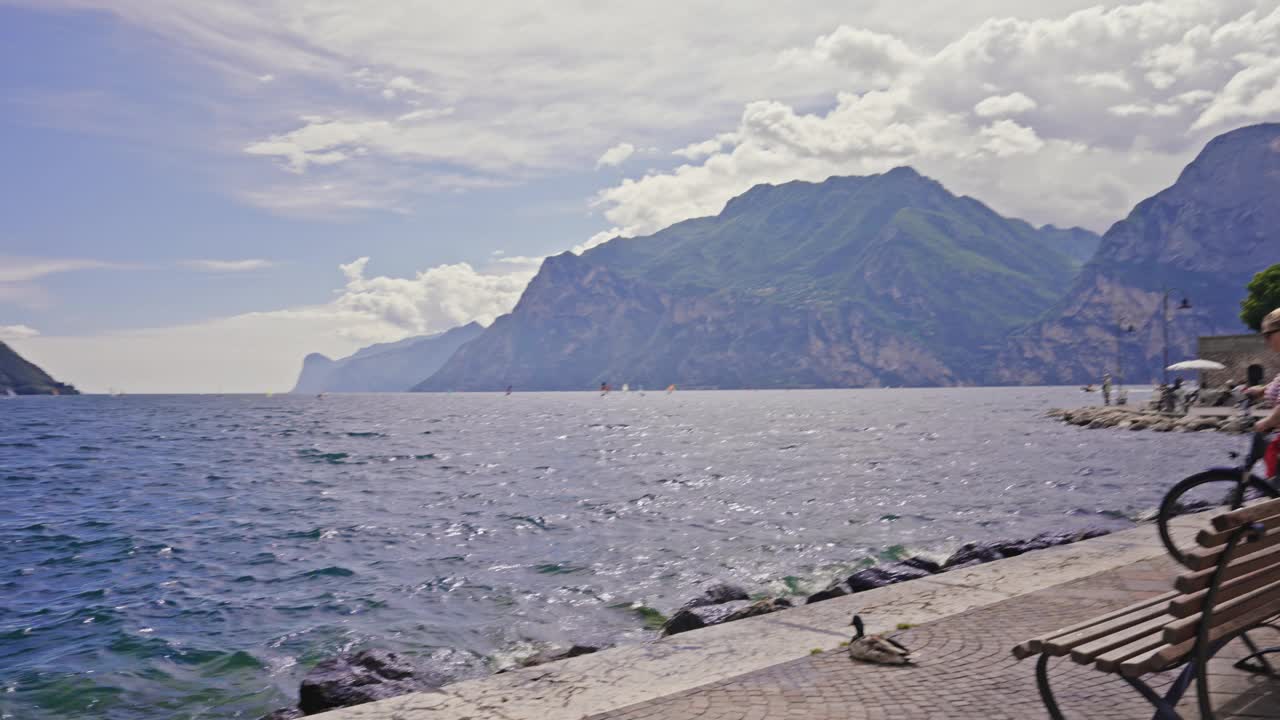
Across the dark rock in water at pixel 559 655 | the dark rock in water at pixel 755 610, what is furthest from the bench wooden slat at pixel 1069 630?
the dark rock in water at pixel 755 610

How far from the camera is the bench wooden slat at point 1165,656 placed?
357cm

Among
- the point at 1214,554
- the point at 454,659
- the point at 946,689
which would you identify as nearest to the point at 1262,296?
the point at 454,659

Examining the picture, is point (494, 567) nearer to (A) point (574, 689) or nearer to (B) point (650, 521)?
(B) point (650, 521)

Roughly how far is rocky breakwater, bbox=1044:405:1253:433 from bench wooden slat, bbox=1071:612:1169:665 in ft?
131

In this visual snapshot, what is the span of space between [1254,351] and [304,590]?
6523 cm

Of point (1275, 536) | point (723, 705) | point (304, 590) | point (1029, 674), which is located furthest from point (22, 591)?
point (1275, 536)

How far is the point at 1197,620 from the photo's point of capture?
147 inches

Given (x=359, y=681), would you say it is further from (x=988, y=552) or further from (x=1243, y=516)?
(x=988, y=552)

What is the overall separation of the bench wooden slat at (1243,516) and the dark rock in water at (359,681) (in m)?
6.49

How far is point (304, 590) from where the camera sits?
15.0 metres

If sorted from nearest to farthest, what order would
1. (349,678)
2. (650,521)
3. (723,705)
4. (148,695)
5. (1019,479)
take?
(723,705) < (349,678) < (148,695) < (650,521) < (1019,479)

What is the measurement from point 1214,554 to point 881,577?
25.7 feet

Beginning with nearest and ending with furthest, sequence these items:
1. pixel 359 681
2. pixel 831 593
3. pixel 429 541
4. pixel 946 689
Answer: pixel 946 689, pixel 359 681, pixel 831 593, pixel 429 541

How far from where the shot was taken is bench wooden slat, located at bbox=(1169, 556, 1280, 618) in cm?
364
